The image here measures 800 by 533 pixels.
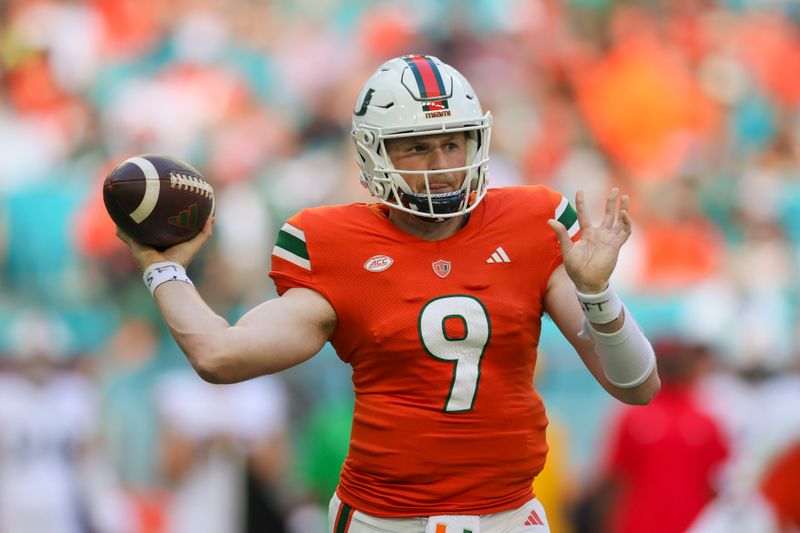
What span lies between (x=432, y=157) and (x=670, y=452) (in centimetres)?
380

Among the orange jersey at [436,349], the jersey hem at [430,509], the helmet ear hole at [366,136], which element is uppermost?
the helmet ear hole at [366,136]

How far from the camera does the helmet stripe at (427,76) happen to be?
12.7ft

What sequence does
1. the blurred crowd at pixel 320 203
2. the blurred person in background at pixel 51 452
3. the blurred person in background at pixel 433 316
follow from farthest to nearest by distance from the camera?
the blurred person in background at pixel 51 452 → the blurred crowd at pixel 320 203 → the blurred person in background at pixel 433 316

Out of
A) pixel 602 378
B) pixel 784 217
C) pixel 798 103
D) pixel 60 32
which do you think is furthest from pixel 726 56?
pixel 602 378

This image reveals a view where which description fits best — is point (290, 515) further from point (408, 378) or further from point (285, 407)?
point (408, 378)

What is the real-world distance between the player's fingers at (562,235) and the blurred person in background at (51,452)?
15.3 feet

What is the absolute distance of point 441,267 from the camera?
12.5 feet

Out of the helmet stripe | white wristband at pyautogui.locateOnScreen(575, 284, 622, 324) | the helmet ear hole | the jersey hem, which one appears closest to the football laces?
the helmet ear hole

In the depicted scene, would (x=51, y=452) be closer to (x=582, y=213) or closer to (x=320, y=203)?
(x=320, y=203)

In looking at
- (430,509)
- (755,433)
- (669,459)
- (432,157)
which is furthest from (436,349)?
(669,459)

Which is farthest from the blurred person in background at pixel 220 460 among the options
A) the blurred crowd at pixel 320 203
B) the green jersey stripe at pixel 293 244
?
the green jersey stripe at pixel 293 244

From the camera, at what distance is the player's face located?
12.6 feet

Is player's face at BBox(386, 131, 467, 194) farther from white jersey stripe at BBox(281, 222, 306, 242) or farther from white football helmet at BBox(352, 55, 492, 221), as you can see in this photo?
white jersey stripe at BBox(281, 222, 306, 242)

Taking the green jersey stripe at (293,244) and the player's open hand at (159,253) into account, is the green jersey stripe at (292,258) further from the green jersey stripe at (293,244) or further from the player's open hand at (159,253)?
the player's open hand at (159,253)
